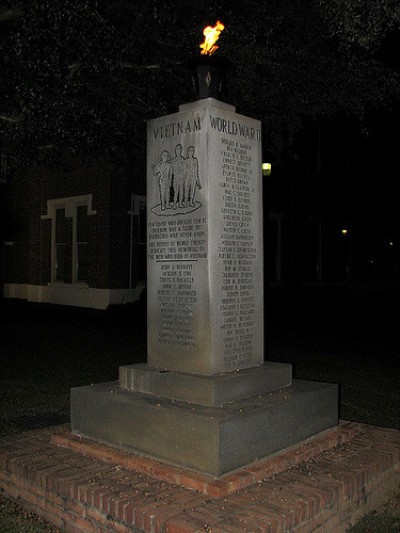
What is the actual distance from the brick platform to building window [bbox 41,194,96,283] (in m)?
15.7

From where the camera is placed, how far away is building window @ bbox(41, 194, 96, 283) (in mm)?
20422

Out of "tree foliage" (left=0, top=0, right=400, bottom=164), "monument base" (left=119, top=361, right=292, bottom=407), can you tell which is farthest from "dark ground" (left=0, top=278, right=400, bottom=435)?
"tree foliage" (left=0, top=0, right=400, bottom=164)

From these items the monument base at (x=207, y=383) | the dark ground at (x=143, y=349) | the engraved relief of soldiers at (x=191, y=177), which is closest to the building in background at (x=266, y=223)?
the dark ground at (x=143, y=349)

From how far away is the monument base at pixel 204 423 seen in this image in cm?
412

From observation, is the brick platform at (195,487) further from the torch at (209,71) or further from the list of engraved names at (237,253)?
the torch at (209,71)

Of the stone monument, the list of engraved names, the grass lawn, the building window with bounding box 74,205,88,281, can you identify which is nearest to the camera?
the stone monument

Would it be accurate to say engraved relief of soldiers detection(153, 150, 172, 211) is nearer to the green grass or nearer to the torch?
the torch

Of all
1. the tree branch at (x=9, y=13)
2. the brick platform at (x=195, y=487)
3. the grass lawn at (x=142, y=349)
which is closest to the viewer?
the brick platform at (x=195, y=487)

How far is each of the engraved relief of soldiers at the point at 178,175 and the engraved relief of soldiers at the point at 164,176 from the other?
6 cm

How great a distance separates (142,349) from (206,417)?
7.53 metres

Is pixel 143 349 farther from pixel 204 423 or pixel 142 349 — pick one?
pixel 204 423

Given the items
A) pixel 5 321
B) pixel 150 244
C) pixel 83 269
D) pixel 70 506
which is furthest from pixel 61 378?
pixel 83 269

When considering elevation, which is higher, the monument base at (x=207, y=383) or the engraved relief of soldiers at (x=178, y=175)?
the engraved relief of soldiers at (x=178, y=175)

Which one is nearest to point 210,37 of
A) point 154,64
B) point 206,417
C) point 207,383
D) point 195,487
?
point 207,383
